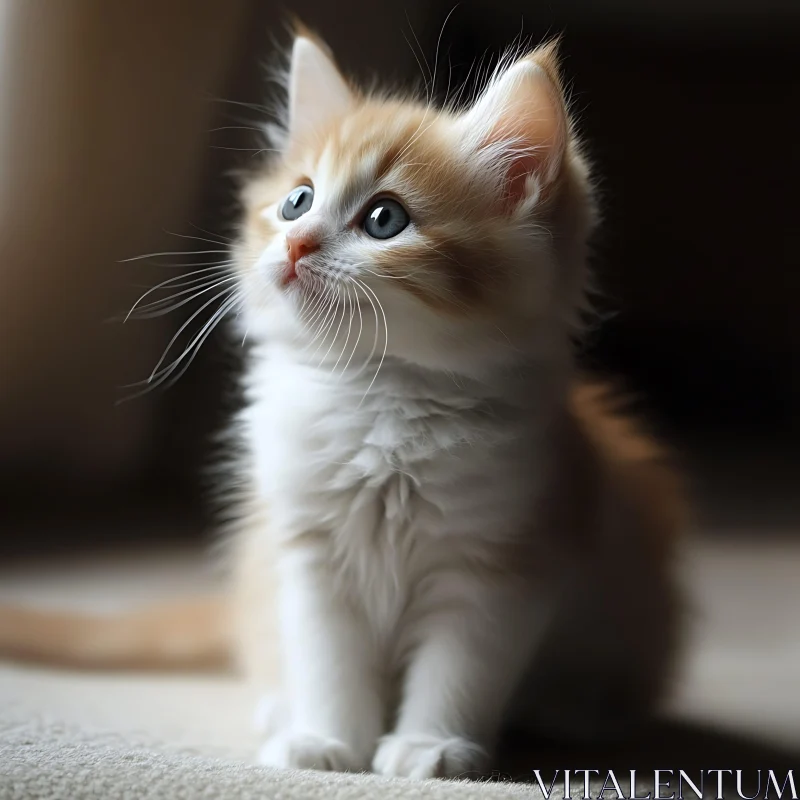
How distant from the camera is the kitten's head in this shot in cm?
93

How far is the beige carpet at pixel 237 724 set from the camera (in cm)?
84

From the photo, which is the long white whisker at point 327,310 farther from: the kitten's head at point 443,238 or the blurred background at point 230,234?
the blurred background at point 230,234

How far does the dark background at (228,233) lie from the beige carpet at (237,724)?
11.6 inches

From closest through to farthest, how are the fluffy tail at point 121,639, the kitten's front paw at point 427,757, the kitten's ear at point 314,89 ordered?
the kitten's front paw at point 427,757 → the kitten's ear at point 314,89 → the fluffy tail at point 121,639

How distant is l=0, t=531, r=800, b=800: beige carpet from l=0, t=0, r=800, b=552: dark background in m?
0.29

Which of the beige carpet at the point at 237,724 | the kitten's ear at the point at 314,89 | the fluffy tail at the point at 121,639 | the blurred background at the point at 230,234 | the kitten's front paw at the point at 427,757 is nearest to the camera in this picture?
the beige carpet at the point at 237,724

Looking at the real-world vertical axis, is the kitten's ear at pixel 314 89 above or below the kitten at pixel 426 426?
above

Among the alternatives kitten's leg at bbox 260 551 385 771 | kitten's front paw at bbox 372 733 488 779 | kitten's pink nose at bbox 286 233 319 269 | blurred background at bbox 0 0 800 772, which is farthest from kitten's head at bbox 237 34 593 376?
blurred background at bbox 0 0 800 772

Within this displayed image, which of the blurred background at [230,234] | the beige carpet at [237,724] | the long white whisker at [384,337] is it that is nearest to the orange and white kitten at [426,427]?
the long white whisker at [384,337]

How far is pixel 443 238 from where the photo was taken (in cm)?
94

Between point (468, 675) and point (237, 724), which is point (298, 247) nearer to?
point (468, 675)

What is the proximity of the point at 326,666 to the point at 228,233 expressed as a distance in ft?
3.39

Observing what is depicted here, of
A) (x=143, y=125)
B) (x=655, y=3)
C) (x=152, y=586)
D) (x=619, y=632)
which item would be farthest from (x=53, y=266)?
(x=619, y=632)

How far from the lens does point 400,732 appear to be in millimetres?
1003
